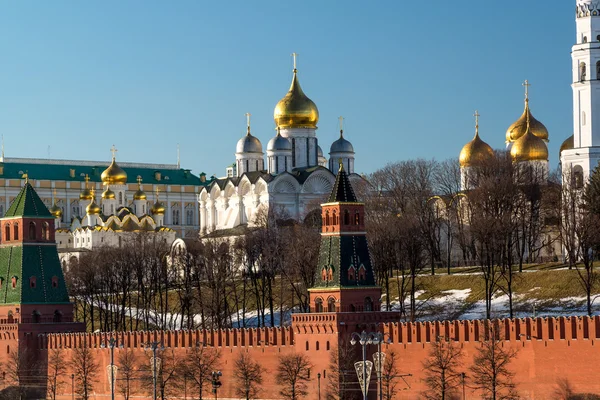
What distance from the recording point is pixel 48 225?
72500 mm

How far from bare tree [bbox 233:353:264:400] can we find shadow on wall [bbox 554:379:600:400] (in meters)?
12.2

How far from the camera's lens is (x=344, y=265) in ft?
186

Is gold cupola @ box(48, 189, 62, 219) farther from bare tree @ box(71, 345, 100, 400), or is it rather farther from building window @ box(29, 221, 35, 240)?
bare tree @ box(71, 345, 100, 400)

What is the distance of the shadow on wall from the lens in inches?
1953

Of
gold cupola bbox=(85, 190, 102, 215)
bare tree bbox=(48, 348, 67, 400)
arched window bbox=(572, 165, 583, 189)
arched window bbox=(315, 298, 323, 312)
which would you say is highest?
gold cupola bbox=(85, 190, 102, 215)

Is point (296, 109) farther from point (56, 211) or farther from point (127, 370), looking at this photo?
point (127, 370)

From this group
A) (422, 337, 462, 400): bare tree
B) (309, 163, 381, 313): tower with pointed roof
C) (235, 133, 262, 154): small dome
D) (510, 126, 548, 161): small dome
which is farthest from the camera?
(235, 133, 262, 154): small dome

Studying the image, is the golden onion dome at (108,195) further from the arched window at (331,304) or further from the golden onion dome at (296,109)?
the arched window at (331,304)

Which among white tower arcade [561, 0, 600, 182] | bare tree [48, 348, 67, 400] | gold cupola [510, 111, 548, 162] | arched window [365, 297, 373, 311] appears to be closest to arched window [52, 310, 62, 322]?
bare tree [48, 348, 67, 400]

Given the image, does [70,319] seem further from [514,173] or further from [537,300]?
[514,173]

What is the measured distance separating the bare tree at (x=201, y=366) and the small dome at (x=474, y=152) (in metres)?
35.7

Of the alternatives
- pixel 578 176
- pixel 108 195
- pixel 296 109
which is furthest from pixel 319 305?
pixel 108 195

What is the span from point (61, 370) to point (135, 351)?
15.5 ft

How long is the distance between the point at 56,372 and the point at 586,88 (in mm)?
30275
